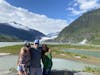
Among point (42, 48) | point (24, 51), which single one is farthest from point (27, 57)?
point (42, 48)

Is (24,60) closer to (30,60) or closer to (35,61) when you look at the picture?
(30,60)

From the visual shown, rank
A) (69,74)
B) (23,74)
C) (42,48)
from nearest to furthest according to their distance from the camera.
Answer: (23,74), (42,48), (69,74)

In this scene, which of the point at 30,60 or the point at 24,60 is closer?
the point at 24,60

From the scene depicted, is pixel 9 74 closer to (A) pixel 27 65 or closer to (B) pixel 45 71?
(B) pixel 45 71

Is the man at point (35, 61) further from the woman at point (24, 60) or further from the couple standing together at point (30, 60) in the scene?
the woman at point (24, 60)

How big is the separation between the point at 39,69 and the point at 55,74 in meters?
3.68

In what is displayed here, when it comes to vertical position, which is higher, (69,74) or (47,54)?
(47,54)

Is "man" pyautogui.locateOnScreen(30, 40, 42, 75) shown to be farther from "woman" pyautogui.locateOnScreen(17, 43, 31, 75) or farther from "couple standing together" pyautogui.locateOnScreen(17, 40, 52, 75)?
"woman" pyautogui.locateOnScreen(17, 43, 31, 75)

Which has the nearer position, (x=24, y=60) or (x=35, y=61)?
(x=24, y=60)

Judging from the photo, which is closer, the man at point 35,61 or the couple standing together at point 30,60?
the couple standing together at point 30,60

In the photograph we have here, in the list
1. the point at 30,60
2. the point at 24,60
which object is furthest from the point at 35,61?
the point at 24,60

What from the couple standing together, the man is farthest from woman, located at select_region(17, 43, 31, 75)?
the man

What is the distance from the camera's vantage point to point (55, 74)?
18953 millimetres

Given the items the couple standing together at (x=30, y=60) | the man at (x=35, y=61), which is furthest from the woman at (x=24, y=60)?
the man at (x=35, y=61)
